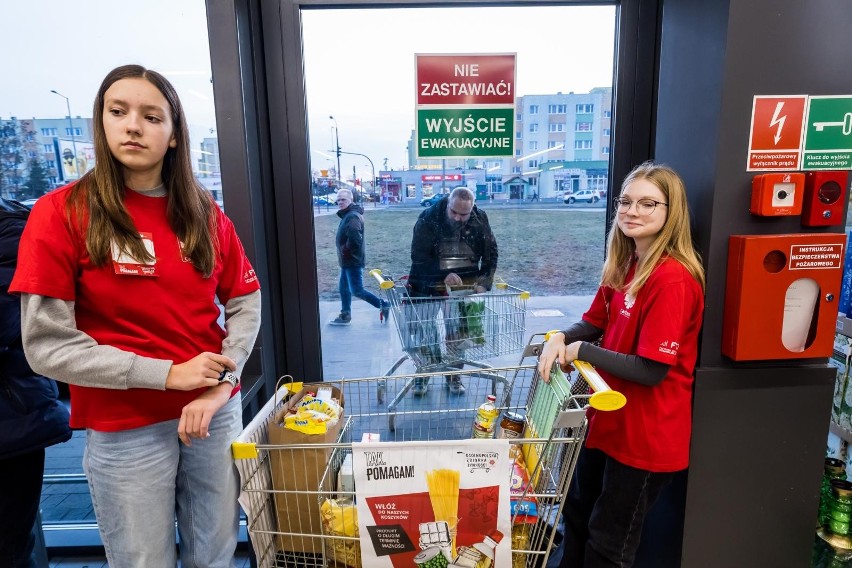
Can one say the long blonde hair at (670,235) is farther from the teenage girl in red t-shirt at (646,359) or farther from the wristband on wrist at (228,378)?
the wristband on wrist at (228,378)

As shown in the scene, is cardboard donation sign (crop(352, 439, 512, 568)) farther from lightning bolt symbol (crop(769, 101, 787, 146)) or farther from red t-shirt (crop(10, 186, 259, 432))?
lightning bolt symbol (crop(769, 101, 787, 146))

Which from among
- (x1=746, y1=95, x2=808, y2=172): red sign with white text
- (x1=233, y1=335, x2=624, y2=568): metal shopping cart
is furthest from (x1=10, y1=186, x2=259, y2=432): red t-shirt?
(x1=746, y1=95, x2=808, y2=172): red sign with white text

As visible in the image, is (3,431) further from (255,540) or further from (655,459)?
(655,459)

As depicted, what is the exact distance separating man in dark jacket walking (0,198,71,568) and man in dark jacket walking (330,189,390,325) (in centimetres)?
122

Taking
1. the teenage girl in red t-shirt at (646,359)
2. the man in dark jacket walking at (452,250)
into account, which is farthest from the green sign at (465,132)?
the teenage girl in red t-shirt at (646,359)

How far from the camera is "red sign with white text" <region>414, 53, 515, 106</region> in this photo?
7.94 ft

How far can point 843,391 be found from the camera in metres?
2.65

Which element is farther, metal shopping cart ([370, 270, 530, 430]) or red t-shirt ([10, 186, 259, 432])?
metal shopping cart ([370, 270, 530, 430])

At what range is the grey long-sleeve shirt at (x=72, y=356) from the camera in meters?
1.41

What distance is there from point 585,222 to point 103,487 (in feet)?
7.42

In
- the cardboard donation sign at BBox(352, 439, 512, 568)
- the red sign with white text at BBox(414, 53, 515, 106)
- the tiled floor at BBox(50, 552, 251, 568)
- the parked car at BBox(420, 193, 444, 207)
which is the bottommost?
the tiled floor at BBox(50, 552, 251, 568)

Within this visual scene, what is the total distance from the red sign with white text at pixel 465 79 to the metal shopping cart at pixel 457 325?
91 centimetres

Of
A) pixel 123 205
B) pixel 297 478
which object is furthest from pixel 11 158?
pixel 297 478

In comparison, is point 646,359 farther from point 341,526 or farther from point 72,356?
point 72,356
